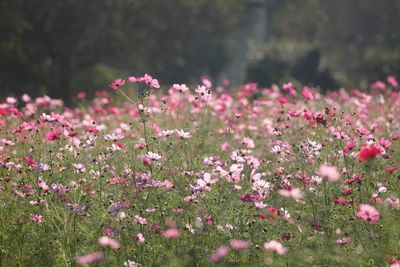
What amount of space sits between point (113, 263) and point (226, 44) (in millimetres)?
27058

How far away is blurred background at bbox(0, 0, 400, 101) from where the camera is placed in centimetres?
1739

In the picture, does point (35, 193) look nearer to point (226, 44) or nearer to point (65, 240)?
point (65, 240)

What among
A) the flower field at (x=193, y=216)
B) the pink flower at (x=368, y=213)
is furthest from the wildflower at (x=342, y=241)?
the pink flower at (x=368, y=213)

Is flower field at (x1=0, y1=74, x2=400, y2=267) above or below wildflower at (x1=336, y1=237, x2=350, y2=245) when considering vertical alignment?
above

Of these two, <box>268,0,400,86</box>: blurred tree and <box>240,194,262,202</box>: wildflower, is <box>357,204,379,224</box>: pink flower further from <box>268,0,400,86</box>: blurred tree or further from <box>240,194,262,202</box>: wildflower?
<box>268,0,400,86</box>: blurred tree

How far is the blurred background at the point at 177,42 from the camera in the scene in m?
17.4

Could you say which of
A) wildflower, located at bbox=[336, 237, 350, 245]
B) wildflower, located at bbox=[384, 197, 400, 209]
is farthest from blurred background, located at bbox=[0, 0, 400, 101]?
wildflower, located at bbox=[336, 237, 350, 245]

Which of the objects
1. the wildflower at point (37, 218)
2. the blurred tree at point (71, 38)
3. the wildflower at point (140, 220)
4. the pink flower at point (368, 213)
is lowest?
the pink flower at point (368, 213)

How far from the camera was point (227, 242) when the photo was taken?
4219mm

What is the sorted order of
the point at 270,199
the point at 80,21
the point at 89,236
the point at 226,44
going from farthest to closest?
1. the point at 226,44
2. the point at 80,21
3. the point at 270,199
4. the point at 89,236

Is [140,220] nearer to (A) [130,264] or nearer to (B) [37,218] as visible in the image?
(A) [130,264]

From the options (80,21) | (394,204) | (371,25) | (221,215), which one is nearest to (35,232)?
(221,215)

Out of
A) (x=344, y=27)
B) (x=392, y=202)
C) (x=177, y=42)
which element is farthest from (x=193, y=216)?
(x=344, y=27)

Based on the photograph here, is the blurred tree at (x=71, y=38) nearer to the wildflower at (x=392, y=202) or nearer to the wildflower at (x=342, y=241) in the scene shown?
the wildflower at (x=392, y=202)
